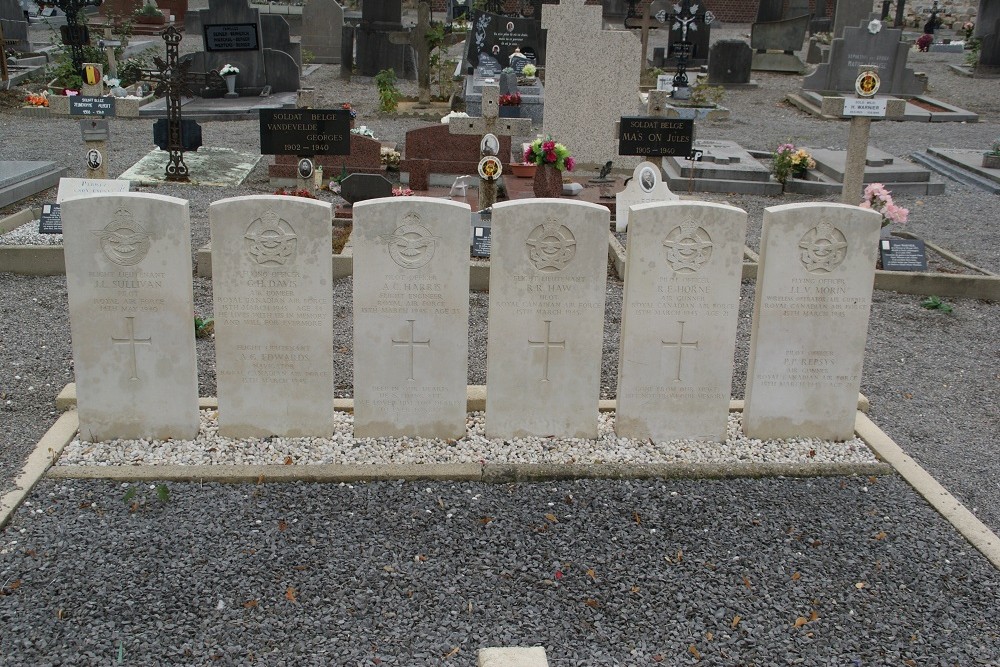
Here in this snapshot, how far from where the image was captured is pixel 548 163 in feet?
35.3

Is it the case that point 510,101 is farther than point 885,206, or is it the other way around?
point 510,101

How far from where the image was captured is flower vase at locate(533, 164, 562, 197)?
10.9 m

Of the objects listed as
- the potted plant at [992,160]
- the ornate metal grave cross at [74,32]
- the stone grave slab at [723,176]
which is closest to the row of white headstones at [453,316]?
the stone grave slab at [723,176]

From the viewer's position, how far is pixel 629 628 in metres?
4.08

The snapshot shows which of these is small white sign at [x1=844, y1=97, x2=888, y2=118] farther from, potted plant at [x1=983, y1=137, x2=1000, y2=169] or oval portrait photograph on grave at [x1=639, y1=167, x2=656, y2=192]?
potted plant at [x1=983, y1=137, x2=1000, y2=169]

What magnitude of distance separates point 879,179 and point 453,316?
9.63 m

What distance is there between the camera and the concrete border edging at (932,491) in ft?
15.5

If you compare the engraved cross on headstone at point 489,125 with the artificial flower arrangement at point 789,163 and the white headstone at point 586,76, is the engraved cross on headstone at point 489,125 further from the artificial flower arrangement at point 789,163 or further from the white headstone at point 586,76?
the artificial flower arrangement at point 789,163

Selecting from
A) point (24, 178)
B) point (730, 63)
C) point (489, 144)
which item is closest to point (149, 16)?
point (730, 63)

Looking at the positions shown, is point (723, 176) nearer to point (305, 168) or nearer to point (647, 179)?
point (647, 179)

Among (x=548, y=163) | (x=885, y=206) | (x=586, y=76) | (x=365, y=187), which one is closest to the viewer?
(x=885, y=206)

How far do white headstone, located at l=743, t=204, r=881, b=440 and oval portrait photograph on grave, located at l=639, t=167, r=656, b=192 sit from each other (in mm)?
5247

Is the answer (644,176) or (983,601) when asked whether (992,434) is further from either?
(644,176)

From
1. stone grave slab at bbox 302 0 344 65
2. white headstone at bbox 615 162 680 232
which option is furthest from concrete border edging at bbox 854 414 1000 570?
stone grave slab at bbox 302 0 344 65
